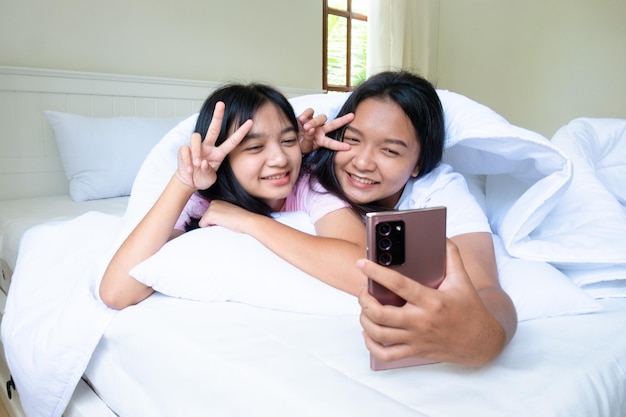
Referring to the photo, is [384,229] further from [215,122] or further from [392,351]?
[215,122]

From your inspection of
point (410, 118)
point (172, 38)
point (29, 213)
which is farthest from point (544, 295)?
point (172, 38)

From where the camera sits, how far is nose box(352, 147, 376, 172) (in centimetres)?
94

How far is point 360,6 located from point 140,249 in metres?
3.00

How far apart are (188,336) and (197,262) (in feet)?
0.45

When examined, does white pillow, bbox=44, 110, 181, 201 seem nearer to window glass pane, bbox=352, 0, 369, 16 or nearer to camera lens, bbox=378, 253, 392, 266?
camera lens, bbox=378, 253, 392, 266

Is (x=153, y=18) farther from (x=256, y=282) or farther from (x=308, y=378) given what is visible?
(x=308, y=378)

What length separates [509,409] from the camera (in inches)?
18.1

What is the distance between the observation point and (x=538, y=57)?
10.7 ft

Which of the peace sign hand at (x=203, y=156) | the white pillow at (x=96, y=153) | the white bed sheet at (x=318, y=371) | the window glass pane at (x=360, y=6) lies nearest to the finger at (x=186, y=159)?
the peace sign hand at (x=203, y=156)

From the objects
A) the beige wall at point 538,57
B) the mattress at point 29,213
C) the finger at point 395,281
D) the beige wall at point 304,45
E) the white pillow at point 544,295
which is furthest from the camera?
the beige wall at point 538,57

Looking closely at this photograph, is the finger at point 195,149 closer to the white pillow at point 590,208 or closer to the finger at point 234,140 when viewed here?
the finger at point 234,140

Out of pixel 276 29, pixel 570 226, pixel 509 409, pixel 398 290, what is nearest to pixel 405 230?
pixel 398 290

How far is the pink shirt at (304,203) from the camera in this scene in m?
0.93

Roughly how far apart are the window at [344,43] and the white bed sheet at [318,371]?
2611 mm
